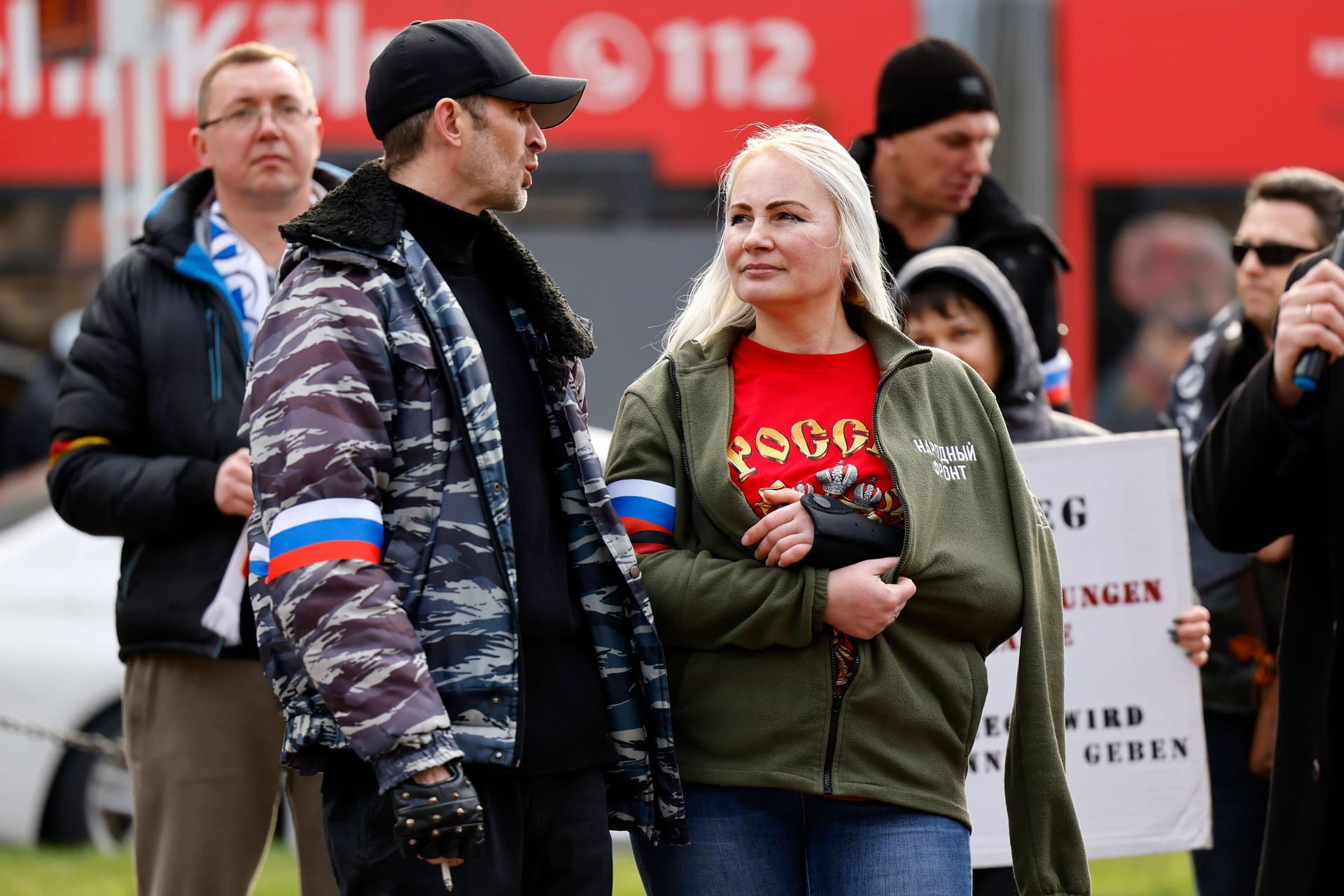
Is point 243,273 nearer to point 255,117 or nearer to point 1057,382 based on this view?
point 255,117

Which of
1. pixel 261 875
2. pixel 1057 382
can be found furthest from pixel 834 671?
pixel 261 875

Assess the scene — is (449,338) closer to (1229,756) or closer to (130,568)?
(130,568)

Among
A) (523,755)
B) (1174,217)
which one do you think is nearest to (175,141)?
(1174,217)

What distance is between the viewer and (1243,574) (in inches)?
175

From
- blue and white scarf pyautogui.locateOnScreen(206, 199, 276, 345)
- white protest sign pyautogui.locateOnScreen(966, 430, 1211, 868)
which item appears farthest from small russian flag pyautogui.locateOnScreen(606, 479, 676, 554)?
white protest sign pyautogui.locateOnScreen(966, 430, 1211, 868)

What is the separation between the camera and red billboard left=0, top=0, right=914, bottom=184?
10344 mm

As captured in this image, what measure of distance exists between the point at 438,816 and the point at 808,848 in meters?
0.84

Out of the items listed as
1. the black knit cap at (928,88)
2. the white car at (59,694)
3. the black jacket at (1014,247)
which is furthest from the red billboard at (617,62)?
the black jacket at (1014,247)

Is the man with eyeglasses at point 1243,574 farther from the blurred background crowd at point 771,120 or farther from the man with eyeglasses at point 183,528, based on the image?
the blurred background crowd at point 771,120

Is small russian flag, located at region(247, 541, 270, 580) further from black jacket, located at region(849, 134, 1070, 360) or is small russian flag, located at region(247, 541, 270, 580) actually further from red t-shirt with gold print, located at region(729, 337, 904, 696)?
black jacket, located at region(849, 134, 1070, 360)

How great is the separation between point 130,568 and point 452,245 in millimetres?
1354

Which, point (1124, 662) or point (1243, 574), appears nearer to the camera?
point (1124, 662)

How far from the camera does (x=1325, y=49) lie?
424 inches

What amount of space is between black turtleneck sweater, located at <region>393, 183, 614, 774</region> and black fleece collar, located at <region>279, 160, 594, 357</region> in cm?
4
